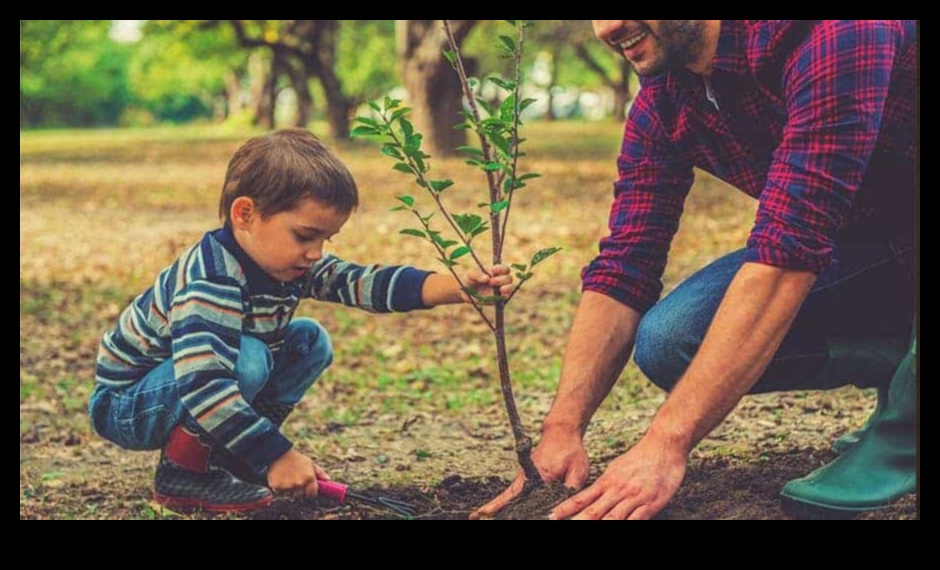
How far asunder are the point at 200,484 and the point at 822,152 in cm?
195

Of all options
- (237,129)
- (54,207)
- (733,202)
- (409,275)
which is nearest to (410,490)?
(409,275)

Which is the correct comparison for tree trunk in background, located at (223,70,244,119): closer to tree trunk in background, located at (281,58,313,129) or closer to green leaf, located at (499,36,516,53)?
tree trunk in background, located at (281,58,313,129)

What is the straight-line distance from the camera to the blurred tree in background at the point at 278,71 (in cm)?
1711

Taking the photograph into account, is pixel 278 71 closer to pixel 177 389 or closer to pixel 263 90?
pixel 263 90

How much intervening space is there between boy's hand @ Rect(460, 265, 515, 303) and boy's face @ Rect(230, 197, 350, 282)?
0.37 metres

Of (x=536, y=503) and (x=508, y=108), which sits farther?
(x=536, y=503)

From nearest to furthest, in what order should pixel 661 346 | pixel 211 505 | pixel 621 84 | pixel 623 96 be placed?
1. pixel 661 346
2. pixel 211 505
3. pixel 623 96
4. pixel 621 84

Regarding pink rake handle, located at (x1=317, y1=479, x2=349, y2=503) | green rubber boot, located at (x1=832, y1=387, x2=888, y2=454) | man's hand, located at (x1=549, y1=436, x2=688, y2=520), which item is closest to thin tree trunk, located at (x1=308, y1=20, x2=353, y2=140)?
green rubber boot, located at (x1=832, y1=387, x2=888, y2=454)

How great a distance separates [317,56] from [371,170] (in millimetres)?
10634

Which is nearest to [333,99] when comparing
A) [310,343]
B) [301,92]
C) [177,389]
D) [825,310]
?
[301,92]

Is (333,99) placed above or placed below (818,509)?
above

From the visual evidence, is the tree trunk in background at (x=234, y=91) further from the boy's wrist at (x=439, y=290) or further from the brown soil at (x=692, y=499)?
the boy's wrist at (x=439, y=290)

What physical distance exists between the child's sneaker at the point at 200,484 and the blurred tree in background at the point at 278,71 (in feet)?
4.29

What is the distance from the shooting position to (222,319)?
322 centimetres
